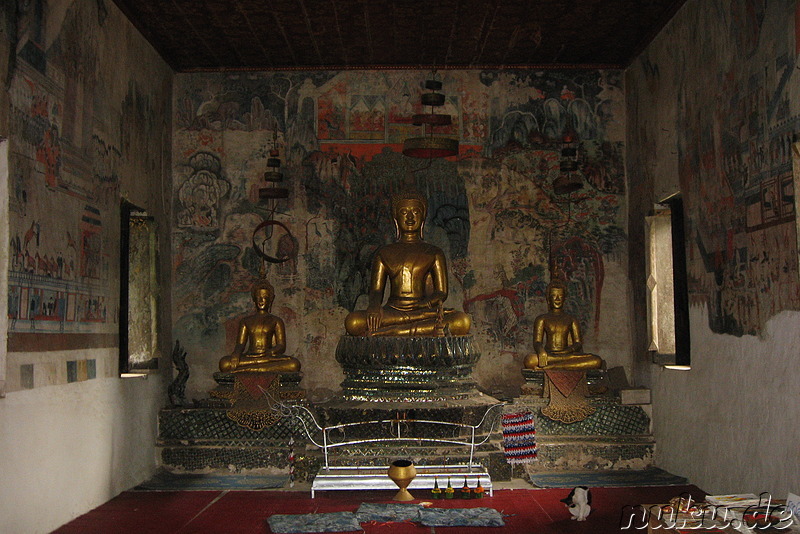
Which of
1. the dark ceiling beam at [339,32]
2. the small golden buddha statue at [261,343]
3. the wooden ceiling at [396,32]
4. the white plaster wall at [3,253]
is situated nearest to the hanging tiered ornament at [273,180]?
the small golden buddha statue at [261,343]

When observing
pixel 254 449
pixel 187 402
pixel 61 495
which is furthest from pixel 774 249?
pixel 187 402

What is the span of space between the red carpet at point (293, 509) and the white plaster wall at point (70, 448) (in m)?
0.17

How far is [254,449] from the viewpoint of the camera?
23.2 feet

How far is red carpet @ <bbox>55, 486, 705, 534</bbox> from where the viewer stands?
510cm

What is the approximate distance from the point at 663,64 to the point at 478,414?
11.6ft

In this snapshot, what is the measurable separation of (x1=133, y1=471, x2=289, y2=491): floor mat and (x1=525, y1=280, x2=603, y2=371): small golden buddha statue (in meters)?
2.52

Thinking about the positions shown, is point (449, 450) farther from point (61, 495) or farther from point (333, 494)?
point (61, 495)

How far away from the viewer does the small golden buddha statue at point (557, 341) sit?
7.50m

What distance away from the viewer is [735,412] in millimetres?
5758

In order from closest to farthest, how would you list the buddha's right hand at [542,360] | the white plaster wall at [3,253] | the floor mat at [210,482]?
the white plaster wall at [3,253], the floor mat at [210,482], the buddha's right hand at [542,360]

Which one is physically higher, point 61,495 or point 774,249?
point 774,249

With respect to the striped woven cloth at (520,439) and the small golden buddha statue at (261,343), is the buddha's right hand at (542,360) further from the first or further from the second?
the small golden buddha statue at (261,343)

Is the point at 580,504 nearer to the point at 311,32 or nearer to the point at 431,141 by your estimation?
the point at 431,141

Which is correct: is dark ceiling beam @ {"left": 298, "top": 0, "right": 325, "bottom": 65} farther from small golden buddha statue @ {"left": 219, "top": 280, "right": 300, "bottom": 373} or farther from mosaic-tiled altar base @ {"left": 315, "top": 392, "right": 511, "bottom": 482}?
mosaic-tiled altar base @ {"left": 315, "top": 392, "right": 511, "bottom": 482}
